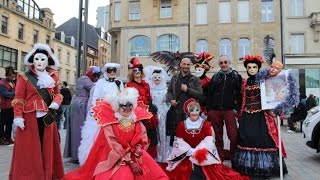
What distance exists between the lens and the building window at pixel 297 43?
2927 centimetres

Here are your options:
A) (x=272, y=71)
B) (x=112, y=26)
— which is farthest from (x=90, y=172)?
(x=112, y=26)

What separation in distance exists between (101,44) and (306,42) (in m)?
44.1

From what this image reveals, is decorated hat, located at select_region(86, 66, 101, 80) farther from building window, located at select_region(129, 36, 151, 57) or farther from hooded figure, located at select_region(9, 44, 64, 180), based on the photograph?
building window, located at select_region(129, 36, 151, 57)

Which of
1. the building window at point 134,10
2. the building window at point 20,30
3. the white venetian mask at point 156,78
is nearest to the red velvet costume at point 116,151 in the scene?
the white venetian mask at point 156,78

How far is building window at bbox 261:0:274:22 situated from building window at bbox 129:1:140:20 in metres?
10.6

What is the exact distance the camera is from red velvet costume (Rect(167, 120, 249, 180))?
5660 millimetres

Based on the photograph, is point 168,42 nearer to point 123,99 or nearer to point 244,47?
point 244,47

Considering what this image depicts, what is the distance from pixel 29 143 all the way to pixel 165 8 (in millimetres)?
29139

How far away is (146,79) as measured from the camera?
7.12 metres

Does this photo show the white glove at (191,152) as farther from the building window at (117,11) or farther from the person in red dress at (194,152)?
Result: the building window at (117,11)

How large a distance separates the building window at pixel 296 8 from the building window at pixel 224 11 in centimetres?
495

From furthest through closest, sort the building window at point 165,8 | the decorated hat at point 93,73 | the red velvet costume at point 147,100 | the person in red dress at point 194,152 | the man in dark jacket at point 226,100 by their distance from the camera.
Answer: the building window at point 165,8
the decorated hat at point 93,73
the man in dark jacket at point 226,100
the red velvet costume at point 147,100
the person in red dress at point 194,152

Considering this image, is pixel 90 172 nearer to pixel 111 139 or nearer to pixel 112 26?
pixel 111 139

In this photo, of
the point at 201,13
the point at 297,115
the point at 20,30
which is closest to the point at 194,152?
the point at 297,115
